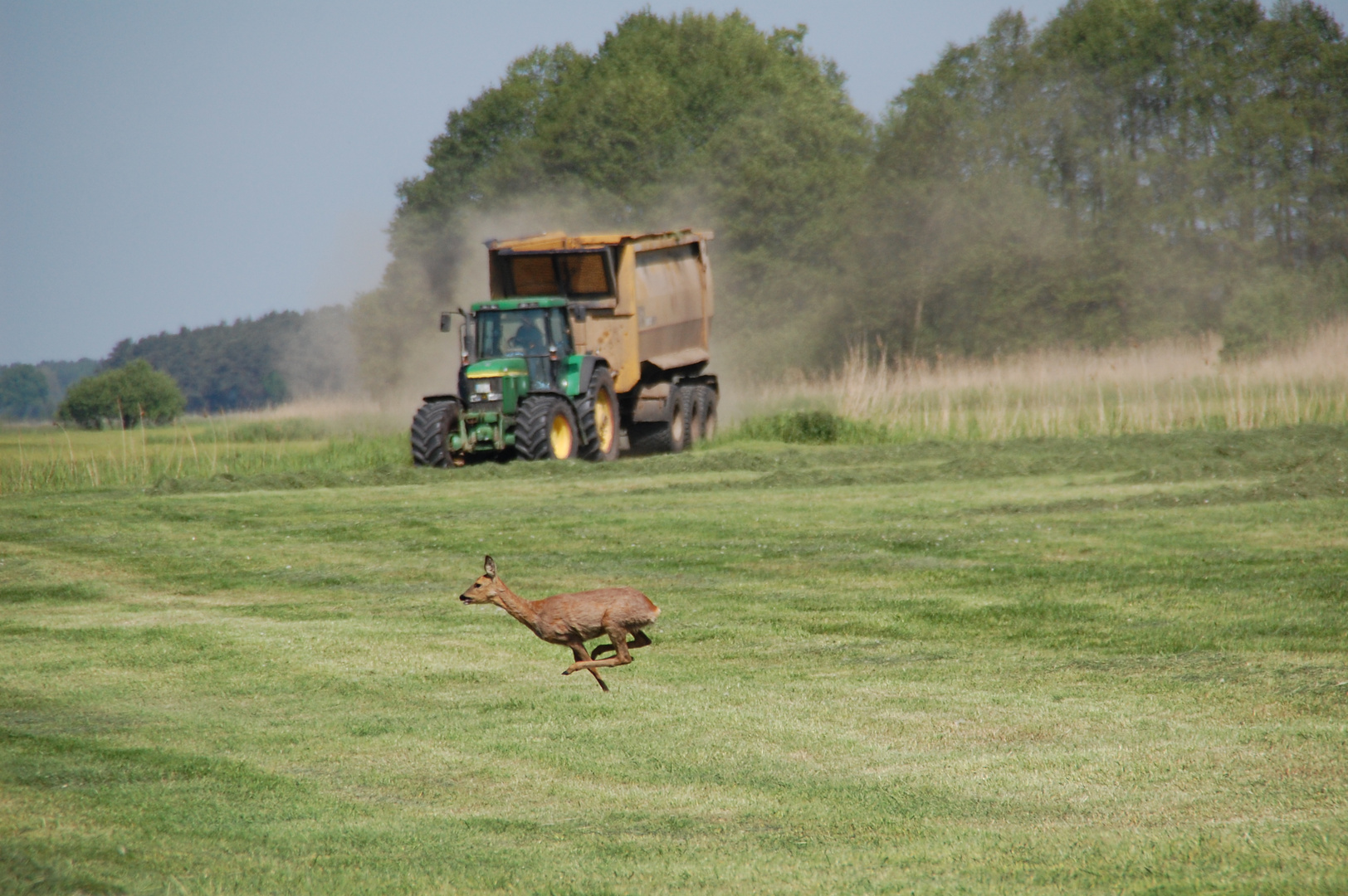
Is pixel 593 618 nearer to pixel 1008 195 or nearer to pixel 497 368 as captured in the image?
pixel 497 368

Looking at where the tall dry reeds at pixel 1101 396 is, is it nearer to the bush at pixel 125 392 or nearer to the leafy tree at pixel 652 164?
the bush at pixel 125 392

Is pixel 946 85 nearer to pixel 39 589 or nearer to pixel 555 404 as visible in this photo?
pixel 555 404

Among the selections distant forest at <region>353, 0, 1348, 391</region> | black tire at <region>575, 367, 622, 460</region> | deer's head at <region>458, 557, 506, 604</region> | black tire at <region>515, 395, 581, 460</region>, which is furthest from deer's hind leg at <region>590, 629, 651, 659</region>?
distant forest at <region>353, 0, 1348, 391</region>

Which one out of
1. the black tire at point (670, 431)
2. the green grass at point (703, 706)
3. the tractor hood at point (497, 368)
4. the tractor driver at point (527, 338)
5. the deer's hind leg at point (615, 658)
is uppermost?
the tractor driver at point (527, 338)

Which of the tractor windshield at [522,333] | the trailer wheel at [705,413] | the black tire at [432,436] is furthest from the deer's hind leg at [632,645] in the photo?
the trailer wheel at [705,413]

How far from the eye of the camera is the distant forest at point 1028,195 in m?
45.8

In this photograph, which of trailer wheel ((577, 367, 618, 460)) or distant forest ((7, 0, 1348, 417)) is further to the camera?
distant forest ((7, 0, 1348, 417))

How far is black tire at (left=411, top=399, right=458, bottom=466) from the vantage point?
21844 mm

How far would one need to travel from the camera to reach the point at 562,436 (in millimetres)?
22578

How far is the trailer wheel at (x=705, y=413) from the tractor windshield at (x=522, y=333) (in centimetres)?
537

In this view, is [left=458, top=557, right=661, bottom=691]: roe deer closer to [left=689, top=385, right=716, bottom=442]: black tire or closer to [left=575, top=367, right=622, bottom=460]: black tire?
[left=575, top=367, right=622, bottom=460]: black tire

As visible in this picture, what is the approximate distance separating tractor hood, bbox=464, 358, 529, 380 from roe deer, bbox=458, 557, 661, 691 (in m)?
19.0

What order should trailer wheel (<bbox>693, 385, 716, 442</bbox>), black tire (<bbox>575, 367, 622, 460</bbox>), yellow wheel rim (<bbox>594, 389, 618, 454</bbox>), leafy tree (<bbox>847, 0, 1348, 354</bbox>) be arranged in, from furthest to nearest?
leafy tree (<bbox>847, 0, 1348, 354</bbox>), trailer wheel (<bbox>693, 385, 716, 442</bbox>), yellow wheel rim (<bbox>594, 389, 618, 454</bbox>), black tire (<bbox>575, 367, 622, 460</bbox>)

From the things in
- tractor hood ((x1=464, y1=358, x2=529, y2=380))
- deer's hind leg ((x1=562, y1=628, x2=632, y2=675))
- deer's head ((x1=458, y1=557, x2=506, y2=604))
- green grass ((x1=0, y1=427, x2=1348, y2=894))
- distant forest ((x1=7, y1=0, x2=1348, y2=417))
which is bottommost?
green grass ((x1=0, y1=427, x2=1348, y2=894))
